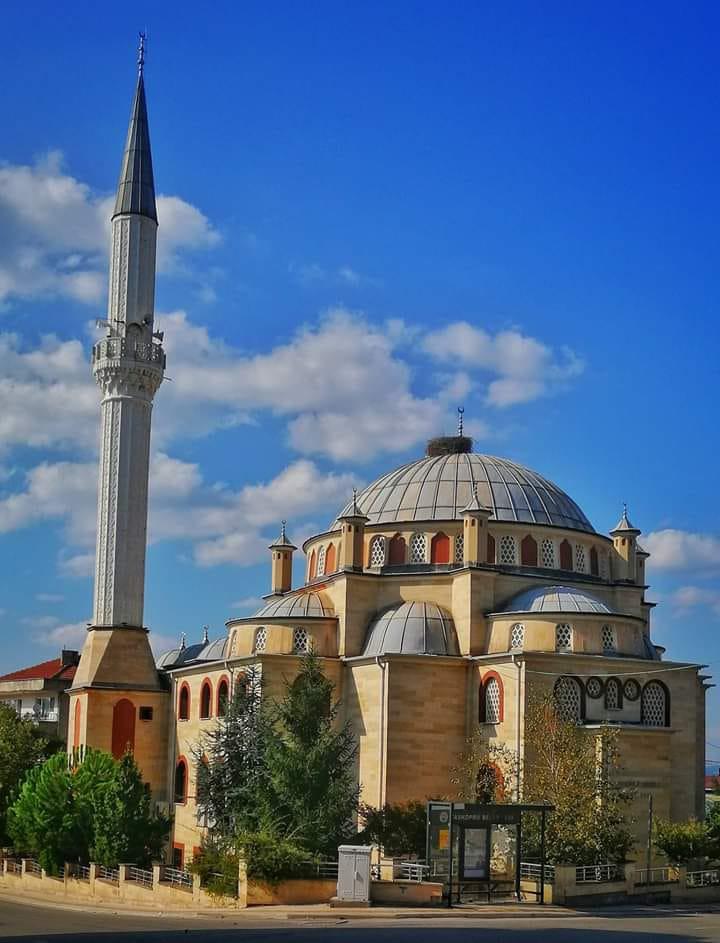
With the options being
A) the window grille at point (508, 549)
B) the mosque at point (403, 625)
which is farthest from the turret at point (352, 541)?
the window grille at point (508, 549)

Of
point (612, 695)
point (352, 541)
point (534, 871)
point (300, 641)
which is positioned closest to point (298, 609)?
point (300, 641)

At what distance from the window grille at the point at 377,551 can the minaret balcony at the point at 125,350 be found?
1028cm

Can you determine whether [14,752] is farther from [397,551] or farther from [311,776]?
[311,776]

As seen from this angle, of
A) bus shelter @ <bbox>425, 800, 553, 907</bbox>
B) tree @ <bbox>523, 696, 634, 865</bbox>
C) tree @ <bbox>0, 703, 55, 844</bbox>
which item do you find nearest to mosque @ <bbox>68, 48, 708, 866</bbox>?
tree @ <bbox>523, 696, 634, 865</bbox>

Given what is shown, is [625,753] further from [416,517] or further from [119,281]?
[119,281]

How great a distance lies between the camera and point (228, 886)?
2683 cm

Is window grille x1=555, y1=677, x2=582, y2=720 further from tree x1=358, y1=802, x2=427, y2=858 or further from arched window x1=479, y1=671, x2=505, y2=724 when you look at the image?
tree x1=358, y1=802, x2=427, y2=858

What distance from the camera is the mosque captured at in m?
34.5

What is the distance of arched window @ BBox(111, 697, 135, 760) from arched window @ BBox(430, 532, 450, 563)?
11203mm

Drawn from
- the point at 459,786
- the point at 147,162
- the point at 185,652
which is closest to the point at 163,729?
the point at 185,652

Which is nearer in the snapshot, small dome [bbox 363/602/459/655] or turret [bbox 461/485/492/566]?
small dome [bbox 363/602/459/655]

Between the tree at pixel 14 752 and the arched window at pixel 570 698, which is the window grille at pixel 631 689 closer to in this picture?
the arched window at pixel 570 698

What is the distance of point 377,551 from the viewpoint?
3997 cm

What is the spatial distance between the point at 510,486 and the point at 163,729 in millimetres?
14019
